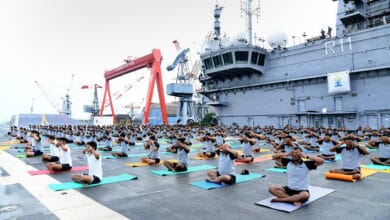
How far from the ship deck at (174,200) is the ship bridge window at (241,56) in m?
30.5

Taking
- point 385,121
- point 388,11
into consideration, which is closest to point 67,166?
point 385,121

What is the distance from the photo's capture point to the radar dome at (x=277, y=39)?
125 feet

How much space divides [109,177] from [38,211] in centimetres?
351

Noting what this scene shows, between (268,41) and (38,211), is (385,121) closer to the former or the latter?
(268,41)

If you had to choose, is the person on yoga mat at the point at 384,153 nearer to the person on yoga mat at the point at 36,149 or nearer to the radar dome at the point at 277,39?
the person on yoga mat at the point at 36,149

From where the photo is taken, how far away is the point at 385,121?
27.7m

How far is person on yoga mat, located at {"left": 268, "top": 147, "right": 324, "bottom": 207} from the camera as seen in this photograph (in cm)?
575

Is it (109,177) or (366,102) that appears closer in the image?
(109,177)

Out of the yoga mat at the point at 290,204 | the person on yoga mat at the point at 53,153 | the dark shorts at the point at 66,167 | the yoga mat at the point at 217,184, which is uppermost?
the person on yoga mat at the point at 53,153

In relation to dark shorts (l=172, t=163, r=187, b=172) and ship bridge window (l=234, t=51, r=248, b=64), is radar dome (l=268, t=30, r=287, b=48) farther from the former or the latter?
dark shorts (l=172, t=163, r=187, b=172)

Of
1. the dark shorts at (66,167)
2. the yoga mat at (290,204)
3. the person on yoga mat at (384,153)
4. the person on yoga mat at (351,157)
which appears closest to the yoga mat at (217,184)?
the yoga mat at (290,204)

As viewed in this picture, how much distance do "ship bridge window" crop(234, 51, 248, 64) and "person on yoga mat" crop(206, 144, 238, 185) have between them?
3188 centimetres

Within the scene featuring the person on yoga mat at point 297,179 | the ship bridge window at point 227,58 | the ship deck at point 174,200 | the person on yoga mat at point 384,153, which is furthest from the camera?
the ship bridge window at point 227,58

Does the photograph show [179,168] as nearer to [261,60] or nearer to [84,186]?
[84,186]
